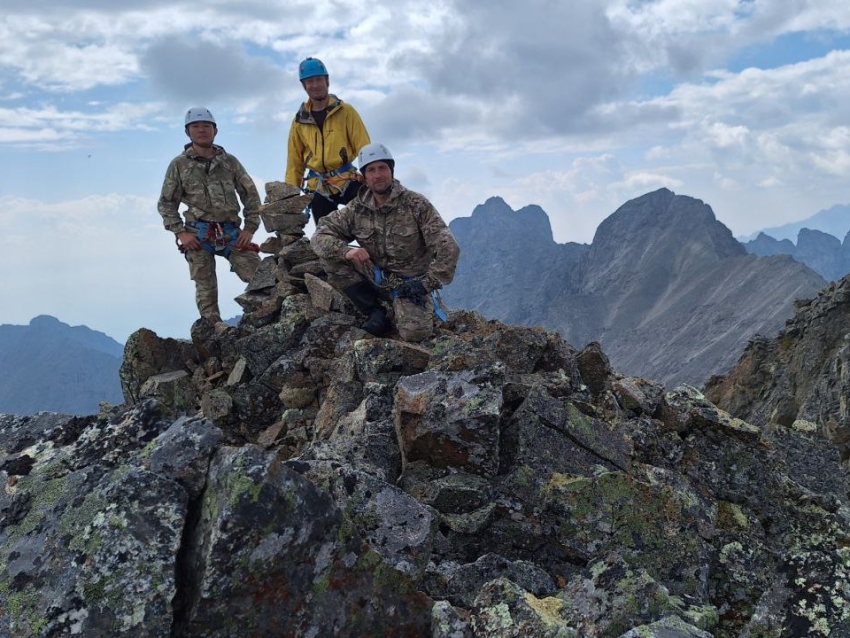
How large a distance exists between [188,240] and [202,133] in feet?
10.4

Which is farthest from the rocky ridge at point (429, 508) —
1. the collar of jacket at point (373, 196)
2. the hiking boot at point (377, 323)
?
the collar of jacket at point (373, 196)

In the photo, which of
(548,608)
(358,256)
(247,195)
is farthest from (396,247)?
(548,608)

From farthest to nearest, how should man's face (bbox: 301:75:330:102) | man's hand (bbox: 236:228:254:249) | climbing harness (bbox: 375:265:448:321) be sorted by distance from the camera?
man's hand (bbox: 236:228:254:249)
man's face (bbox: 301:75:330:102)
climbing harness (bbox: 375:265:448:321)

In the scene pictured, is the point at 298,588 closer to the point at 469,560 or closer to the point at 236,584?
the point at 236,584

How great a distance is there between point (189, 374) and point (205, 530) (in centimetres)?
1430

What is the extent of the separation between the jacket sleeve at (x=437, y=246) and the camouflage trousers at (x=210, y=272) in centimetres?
826

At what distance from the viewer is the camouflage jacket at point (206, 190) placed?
18.3 meters

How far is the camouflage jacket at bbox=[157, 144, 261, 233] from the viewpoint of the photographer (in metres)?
18.3

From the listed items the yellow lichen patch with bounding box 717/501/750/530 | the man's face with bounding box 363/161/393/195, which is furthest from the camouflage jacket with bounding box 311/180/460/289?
the yellow lichen patch with bounding box 717/501/750/530

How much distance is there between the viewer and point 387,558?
6.56 meters

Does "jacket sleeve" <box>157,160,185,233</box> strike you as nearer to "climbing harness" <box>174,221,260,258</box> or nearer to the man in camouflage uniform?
"climbing harness" <box>174,221,260,258</box>

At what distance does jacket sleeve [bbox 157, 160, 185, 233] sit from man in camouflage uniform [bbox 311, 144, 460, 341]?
20.8 feet

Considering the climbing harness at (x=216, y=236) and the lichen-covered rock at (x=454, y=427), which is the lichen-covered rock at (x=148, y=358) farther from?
the lichen-covered rock at (x=454, y=427)

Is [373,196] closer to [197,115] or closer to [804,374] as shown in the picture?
[197,115]
